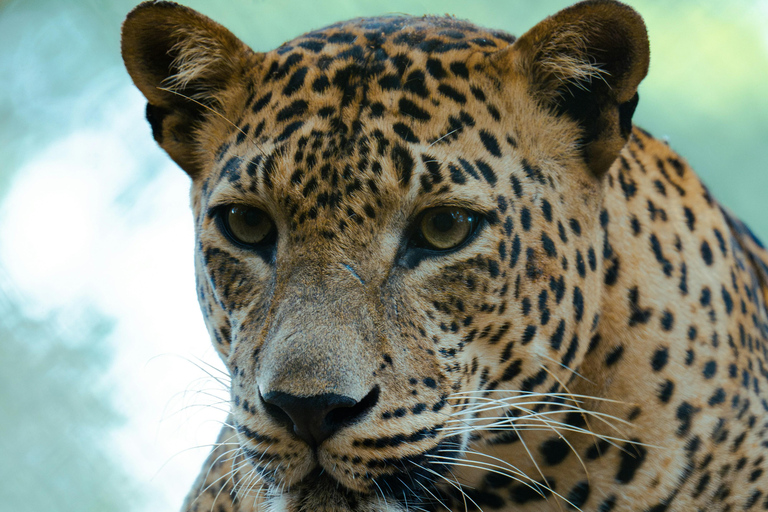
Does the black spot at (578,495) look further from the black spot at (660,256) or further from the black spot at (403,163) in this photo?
the black spot at (403,163)

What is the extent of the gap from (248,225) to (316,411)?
2.55ft

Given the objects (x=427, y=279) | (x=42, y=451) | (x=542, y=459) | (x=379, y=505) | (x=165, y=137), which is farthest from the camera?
(x=42, y=451)

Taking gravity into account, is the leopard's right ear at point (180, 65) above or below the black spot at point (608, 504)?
above

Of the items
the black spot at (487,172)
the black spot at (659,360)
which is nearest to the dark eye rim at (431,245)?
the black spot at (487,172)

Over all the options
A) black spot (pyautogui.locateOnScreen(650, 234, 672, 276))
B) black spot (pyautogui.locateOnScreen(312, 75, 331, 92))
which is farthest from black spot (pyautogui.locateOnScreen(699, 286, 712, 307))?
black spot (pyautogui.locateOnScreen(312, 75, 331, 92))

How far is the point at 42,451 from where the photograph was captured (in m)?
5.80

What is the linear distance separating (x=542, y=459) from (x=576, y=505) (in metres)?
0.19

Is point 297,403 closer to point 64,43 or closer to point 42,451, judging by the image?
point 42,451

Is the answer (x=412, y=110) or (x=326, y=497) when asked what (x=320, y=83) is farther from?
(x=326, y=497)

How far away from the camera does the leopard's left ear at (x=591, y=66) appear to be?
239cm

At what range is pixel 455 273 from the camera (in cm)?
229

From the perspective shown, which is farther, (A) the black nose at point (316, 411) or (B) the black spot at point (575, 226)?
(B) the black spot at point (575, 226)

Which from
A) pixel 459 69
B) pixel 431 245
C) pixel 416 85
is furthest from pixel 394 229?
pixel 459 69

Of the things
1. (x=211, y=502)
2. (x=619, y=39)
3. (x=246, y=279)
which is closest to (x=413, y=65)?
(x=619, y=39)
